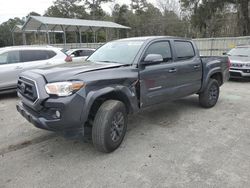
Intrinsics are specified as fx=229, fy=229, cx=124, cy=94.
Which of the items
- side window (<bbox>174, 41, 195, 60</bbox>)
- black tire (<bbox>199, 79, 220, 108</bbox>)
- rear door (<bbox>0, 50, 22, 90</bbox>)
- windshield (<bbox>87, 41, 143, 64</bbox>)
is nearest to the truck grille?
windshield (<bbox>87, 41, 143, 64</bbox>)

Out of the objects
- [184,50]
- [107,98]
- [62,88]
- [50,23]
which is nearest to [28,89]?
[62,88]

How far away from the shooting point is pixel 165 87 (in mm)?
4410

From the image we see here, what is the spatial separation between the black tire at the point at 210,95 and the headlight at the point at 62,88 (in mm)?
3652

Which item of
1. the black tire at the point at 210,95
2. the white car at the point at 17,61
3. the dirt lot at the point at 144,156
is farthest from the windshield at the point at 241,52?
the white car at the point at 17,61

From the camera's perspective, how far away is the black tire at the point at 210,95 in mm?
5632

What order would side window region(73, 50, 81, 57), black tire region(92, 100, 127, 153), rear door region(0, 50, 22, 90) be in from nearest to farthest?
black tire region(92, 100, 127, 153)
rear door region(0, 50, 22, 90)
side window region(73, 50, 81, 57)

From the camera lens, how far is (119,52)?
435 cm

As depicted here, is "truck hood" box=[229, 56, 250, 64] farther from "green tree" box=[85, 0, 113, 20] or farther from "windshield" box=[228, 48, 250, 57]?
"green tree" box=[85, 0, 113, 20]

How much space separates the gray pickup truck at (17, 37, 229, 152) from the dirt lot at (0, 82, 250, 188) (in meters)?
0.40

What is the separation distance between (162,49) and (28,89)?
2.60 metres

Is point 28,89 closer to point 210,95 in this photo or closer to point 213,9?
point 210,95

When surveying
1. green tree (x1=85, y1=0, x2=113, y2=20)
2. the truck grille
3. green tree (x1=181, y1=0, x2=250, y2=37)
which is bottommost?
the truck grille

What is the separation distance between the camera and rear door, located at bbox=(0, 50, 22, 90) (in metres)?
6.92

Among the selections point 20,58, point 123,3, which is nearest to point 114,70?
point 20,58
